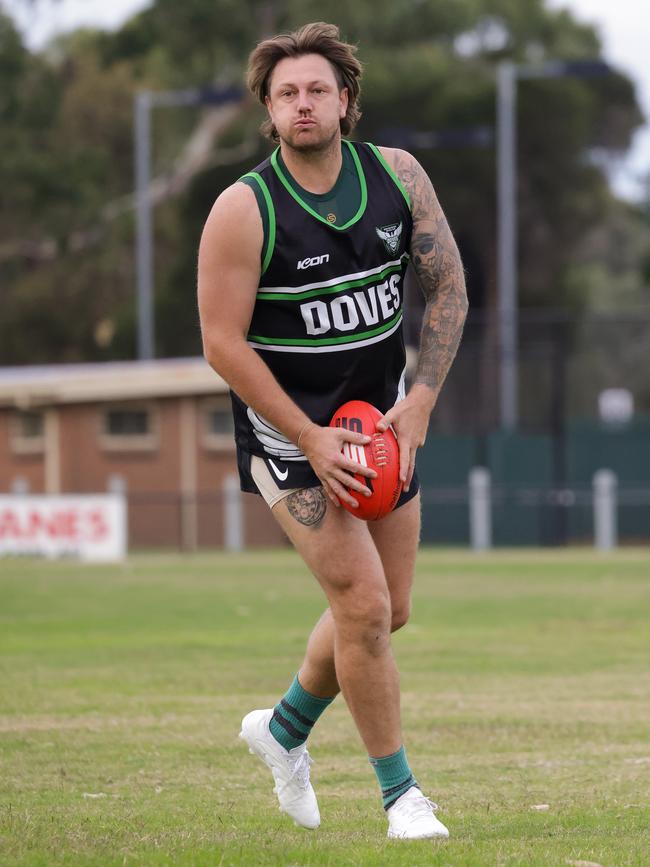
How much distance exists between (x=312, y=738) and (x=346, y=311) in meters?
3.24

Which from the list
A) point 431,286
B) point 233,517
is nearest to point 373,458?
point 431,286

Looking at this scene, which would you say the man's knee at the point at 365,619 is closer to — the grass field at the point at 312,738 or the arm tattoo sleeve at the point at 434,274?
the grass field at the point at 312,738

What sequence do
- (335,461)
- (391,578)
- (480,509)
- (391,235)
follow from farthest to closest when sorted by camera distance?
1. (480,509)
2. (391,578)
3. (391,235)
4. (335,461)

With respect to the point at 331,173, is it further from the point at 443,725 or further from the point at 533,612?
the point at 533,612

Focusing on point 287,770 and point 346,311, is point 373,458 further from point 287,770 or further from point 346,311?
point 287,770

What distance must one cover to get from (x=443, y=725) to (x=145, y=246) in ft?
114

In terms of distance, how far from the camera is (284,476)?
552 cm

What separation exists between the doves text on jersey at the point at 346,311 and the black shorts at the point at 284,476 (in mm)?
433

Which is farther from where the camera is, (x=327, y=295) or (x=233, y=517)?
(x=233, y=517)

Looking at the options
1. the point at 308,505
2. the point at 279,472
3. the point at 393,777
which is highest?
the point at 279,472


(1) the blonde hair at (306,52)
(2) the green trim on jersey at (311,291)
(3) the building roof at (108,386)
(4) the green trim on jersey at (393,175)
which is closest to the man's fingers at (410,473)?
(2) the green trim on jersey at (311,291)

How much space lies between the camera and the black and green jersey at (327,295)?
5344 millimetres

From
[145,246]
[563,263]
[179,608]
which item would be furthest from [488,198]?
[179,608]

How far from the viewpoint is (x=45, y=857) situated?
4.98 m
